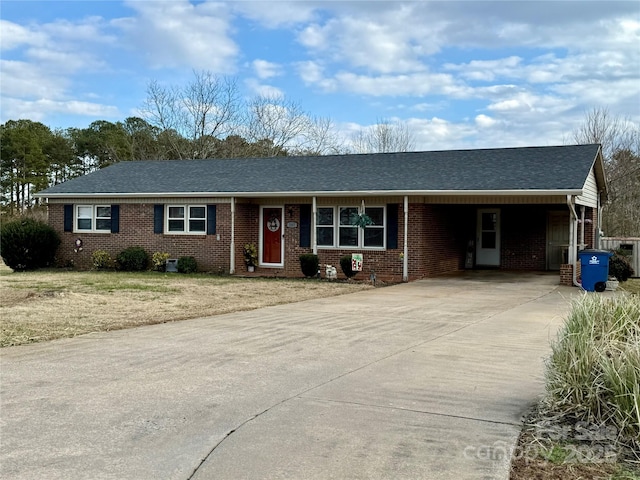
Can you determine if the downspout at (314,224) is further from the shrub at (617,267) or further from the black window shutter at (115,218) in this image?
the shrub at (617,267)

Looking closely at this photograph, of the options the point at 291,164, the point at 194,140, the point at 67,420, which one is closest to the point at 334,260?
the point at 291,164

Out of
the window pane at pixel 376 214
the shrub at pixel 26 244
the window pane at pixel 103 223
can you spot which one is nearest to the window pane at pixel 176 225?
the window pane at pixel 103 223

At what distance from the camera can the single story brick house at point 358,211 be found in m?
18.5

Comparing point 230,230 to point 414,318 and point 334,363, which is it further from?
point 334,363

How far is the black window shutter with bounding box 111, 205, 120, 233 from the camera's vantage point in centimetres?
2244

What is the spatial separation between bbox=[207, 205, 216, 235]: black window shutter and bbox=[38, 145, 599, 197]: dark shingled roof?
0.60 meters

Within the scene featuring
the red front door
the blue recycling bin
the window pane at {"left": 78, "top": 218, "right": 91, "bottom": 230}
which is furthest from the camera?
the window pane at {"left": 78, "top": 218, "right": 91, "bottom": 230}

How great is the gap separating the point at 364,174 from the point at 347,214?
1.62m

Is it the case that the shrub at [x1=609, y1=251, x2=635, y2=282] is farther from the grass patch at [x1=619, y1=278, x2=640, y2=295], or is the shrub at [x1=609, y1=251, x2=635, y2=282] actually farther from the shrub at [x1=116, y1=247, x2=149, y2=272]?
the shrub at [x1=116, y1=247, x2=149, y2=272]

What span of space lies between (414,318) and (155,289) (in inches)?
284

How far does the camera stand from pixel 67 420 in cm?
539

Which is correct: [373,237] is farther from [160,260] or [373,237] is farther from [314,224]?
[160,260]

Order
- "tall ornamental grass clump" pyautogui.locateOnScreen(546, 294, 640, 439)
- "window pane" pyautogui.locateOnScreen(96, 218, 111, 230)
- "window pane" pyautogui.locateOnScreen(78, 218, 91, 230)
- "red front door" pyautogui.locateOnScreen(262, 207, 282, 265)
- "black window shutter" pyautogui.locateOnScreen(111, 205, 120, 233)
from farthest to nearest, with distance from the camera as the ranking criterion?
"window pane" pyautogui.locateOnScreen(78, 218, 91, 230)
"window pane" pyautogui.locateOnScreen(96, 218, 111, 230)
"black window shutter" pyautogui.locateOnScreen(111, 205, 120, 233)
"red front door" pyautogui.locateOnScreen(262, 207, 282, 265)
"tall ornamental grass clump" pyautogui.locateOnScreen(546, 294, 640, 439)

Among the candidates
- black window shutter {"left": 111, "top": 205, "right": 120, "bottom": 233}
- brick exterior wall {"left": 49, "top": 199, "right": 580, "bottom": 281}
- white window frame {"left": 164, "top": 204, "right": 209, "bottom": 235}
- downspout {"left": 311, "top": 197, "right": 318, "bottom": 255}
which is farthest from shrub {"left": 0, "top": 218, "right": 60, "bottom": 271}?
downspout {"left": 311, "top": 197, "right": 318, "bottom": 255}
